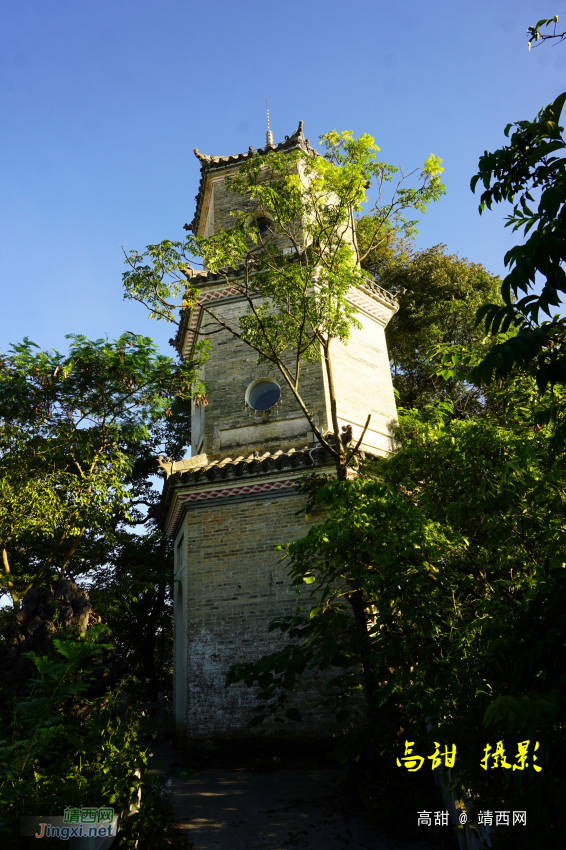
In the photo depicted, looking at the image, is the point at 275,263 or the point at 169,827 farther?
the point at 275,263

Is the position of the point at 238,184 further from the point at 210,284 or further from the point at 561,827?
the point at 561,827

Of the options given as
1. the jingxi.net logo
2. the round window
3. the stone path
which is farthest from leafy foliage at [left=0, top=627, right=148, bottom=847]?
the round window

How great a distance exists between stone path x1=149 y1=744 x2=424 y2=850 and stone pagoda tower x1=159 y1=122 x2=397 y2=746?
980 millimetres

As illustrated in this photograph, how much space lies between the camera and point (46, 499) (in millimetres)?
8609

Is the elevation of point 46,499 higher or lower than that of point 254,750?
higher

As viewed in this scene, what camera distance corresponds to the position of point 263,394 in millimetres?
11211

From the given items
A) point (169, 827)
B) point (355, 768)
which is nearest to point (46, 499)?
point (169, 827)

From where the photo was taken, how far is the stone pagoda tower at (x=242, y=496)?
9047mm

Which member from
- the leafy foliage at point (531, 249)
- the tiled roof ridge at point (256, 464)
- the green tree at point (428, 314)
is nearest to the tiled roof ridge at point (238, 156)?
the green tree at point (428, 314)

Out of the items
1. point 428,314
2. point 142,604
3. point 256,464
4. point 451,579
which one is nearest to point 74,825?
point 451,579

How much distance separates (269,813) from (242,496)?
470 cm

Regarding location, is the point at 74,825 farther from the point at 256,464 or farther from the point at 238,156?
the point at 238,156

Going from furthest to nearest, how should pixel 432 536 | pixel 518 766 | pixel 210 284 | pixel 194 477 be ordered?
pixel 210 284 < pixel 194 477 < pixel 432 536 < pixel 518 766

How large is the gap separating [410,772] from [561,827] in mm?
3835
